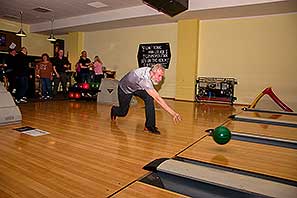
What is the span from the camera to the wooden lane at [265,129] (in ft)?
10.4

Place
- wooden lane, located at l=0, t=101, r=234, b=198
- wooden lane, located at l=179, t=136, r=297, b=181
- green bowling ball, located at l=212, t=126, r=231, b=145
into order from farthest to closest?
green bowling ball, located at l=212, t=126, r=231, b=145
wooden lane, located at l=179, t=136, r=297, b=181
wooden lane, located at l=0, t=101, r=234, b=198

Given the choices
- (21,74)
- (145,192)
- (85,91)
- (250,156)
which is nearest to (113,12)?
(85,91)

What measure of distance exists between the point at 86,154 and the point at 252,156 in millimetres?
1570

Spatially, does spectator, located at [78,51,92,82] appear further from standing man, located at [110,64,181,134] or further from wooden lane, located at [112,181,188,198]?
wooden lane, located at [112,181,188,198]

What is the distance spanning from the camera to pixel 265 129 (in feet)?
11.6

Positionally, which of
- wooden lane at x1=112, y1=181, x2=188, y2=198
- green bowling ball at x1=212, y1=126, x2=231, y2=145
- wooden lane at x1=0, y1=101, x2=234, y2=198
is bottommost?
wooden lane at x1=112, y1=181, x2=188, y2=198

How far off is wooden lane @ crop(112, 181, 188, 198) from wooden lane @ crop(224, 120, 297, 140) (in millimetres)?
2079

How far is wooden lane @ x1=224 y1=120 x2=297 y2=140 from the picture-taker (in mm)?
3174

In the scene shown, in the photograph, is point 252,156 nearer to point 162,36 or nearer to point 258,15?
point 258,15

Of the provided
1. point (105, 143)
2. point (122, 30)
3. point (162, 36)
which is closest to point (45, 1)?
point (122, 30)

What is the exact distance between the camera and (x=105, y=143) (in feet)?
8.89

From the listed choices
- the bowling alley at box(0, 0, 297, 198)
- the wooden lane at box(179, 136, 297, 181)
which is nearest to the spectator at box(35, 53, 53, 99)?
the bowling alley at box(0, 0, 297, 198)

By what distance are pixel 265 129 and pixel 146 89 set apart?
6.03 feet

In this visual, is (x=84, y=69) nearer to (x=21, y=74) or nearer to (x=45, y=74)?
(x=45, y=74)
